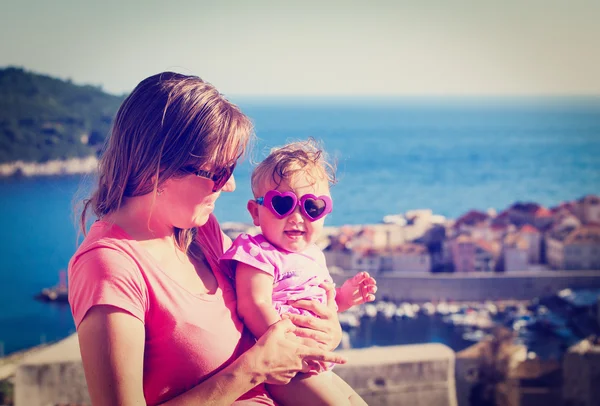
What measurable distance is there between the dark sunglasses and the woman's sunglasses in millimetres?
102

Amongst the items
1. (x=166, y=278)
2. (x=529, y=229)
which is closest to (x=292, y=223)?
(x=166, y=278)

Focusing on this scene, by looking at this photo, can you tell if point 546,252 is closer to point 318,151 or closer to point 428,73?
point 318,151

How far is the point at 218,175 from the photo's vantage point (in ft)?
3.26

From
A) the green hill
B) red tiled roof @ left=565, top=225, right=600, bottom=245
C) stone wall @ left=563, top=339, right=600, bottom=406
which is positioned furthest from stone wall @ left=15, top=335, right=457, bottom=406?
red tiled roof @ left=565, top=225, right=600, bottom=245

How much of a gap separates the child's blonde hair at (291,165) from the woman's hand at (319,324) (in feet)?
0.66

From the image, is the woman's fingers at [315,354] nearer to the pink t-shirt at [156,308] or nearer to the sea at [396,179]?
the pink t-shirt at [156,308]

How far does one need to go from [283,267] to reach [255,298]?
9cm

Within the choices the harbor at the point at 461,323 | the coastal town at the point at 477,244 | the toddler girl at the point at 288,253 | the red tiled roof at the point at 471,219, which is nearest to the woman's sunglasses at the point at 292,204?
the toddler girl at the point at 288,253

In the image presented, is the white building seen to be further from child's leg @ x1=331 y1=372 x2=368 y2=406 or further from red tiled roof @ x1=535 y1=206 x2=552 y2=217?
child's leg @ x1=331 y1=372 x2=368 y2=406

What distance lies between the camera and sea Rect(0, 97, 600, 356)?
2061 centimetres

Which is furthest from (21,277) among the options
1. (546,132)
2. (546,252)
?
(546,132)

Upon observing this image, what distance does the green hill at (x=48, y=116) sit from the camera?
21.1 metres

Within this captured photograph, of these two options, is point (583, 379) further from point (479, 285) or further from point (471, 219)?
point (471, 219)

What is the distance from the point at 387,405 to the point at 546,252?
2279 centimetres
